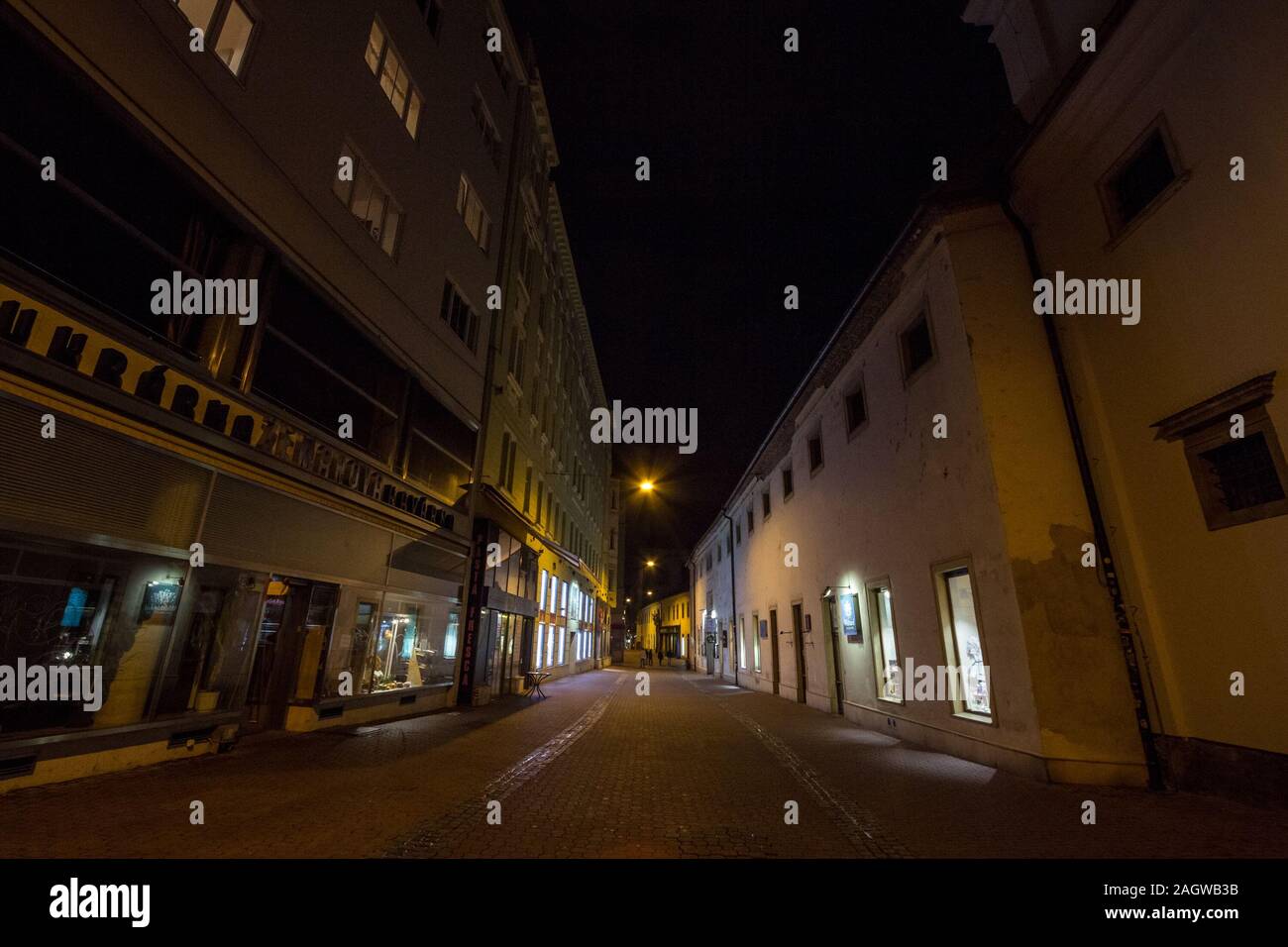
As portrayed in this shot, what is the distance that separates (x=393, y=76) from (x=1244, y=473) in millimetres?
16984

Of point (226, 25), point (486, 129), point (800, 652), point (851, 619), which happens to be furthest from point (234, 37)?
point (800, 652)

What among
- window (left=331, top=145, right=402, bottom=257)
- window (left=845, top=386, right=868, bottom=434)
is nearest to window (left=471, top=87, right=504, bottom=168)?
window (left=331, top=145, right=402, bottom=257)

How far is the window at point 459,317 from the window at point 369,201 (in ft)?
7.31

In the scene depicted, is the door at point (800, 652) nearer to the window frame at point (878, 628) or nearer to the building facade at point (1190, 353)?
the window frame at point (878, 628)

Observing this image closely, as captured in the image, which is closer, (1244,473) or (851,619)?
(1244,473)

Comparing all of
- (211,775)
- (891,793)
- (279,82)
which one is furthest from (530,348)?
(891,793)

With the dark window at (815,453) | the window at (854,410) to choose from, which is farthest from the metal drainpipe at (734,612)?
the window at (854,410)

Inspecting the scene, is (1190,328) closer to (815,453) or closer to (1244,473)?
(1244,473)

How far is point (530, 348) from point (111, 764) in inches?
704

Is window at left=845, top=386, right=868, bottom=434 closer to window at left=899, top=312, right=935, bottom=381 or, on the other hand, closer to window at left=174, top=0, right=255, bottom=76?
window at left=899, top=312, right=935, bottom=381

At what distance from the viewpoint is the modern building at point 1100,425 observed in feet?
20.4

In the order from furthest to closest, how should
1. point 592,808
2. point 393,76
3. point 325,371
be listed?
point 393,76 → point 325,371 → point 592,808

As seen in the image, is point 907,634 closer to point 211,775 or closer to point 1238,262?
point 1238,262

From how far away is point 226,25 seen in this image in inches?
311
